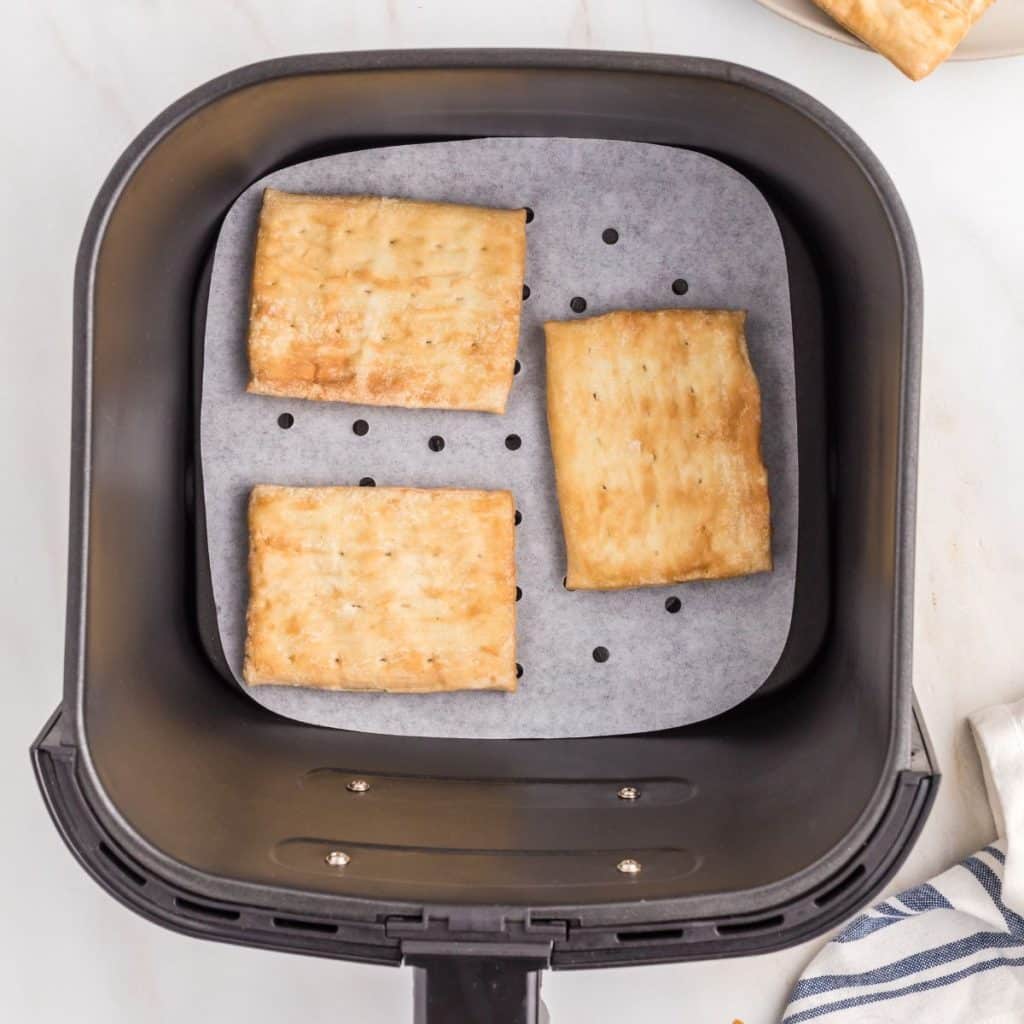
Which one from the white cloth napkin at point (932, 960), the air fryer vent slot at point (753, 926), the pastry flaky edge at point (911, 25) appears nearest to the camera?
the air fryer vent slot at point (753, 926)

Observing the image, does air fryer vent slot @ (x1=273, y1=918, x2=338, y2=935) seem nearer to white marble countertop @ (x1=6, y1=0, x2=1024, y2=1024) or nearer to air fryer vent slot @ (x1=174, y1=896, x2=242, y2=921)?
air fryer vent slot @ (x1=174, y1=896, x2=242, y2=921)

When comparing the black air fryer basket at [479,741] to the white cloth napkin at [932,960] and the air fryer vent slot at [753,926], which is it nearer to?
the air fryer vent slot at [753,926]

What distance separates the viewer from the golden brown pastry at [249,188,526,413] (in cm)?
86

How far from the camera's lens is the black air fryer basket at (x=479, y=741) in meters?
0.69

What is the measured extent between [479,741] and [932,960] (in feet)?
1.21

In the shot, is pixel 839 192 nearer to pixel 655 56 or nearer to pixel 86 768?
pixel 655 56

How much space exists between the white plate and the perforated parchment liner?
0.39 feet

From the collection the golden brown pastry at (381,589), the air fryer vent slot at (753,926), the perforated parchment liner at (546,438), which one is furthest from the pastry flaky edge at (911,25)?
the air fryer vent slot at (753,926)

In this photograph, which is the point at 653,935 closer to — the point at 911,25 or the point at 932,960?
the point at 932,960

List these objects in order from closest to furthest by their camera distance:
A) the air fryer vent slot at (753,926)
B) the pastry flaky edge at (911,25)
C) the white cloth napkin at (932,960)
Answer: the air fryer vent slot at (753,926), the pastry flaky edge at (911,25), the white cloth napkin at (932,960)

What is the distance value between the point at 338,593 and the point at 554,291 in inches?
10.3

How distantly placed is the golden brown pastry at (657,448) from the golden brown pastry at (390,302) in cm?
5

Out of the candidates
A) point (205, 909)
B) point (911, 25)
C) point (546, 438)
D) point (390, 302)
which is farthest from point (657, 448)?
point (205, 909)

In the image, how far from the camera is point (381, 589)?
2.84 feet
